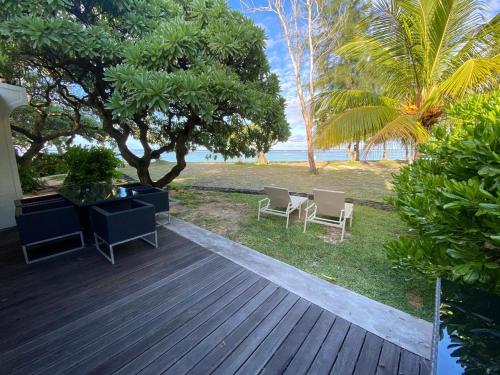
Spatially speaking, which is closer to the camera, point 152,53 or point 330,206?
point 152,53

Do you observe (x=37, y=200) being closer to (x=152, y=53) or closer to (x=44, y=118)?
(x=152, y=53)

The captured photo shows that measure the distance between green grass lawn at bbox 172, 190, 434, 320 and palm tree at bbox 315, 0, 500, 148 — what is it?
6.64 feet

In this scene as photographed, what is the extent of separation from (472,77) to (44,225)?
7.51 m

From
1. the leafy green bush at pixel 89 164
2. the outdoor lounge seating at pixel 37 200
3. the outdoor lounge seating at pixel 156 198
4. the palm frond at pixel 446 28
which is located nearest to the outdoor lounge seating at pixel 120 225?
the outdoor lounge seating at pixel 156 198

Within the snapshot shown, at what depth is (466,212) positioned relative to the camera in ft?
4.91

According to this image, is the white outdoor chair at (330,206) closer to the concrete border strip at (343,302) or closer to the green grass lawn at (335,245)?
the green grass lawn at (335,245)

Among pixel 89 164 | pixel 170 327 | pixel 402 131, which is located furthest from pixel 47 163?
pixel 402 131

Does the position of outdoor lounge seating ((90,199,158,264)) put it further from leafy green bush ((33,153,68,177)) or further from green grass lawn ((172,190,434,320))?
leafy green bush ((33,153,68,177))

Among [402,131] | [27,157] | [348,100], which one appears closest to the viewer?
[402,131]

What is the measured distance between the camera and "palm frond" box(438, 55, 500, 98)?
3812 mm

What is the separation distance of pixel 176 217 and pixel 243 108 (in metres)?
2.98

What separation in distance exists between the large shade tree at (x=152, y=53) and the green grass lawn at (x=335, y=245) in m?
2.25

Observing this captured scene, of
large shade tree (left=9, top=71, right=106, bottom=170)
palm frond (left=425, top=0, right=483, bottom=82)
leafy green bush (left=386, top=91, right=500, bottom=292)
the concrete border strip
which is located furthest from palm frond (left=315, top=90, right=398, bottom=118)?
large shade tree (left=9, top=71, right=106, bottom=170)

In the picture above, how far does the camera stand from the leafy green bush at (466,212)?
4.17 feet
